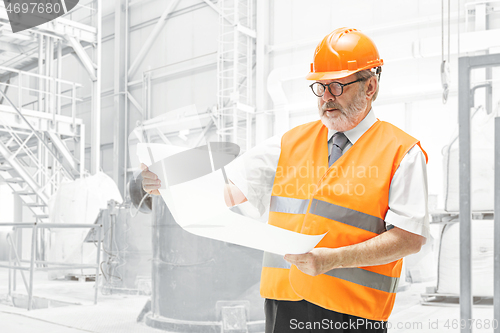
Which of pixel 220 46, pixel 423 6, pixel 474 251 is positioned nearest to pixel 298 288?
pixel 474 251

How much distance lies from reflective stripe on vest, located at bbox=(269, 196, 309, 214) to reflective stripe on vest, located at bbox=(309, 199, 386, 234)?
70 millimetres

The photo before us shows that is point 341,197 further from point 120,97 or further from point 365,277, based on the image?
point 120,97

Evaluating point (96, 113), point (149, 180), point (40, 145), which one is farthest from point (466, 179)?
point (40, 145)

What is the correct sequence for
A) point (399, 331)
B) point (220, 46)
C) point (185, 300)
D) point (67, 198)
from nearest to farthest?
point (399, 331)
point (185, 300)
point (67, 198)
point (220, 46)

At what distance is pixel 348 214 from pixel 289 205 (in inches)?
6.8

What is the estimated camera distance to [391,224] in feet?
4.11

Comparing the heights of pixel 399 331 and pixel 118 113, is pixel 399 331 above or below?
below

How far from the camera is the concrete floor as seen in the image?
3.73 metres

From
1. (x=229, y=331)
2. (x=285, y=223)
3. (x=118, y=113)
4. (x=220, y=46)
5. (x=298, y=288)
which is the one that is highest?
(x=220, y=46)

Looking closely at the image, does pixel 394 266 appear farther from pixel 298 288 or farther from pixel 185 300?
pixel 185 300

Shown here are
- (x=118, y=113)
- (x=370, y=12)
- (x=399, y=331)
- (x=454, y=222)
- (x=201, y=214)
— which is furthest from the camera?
(x=118, y=113)

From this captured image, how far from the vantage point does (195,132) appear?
340 inches

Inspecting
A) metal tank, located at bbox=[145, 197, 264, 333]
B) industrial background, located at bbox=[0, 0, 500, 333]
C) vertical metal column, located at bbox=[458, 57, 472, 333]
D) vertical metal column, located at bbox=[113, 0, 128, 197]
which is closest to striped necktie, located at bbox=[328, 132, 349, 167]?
industrial background, located at bbox=[0, 0, 500, 333]

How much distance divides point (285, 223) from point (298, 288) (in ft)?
0.58
